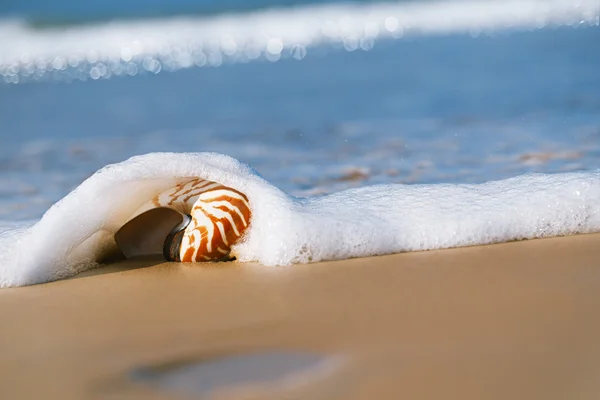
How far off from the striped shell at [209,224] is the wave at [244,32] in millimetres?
8160

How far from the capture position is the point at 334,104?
22.5ft

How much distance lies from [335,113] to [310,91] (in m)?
1.32

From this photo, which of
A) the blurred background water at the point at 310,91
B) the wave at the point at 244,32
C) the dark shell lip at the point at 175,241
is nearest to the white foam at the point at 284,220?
the dark shell lip at the point at 175,241

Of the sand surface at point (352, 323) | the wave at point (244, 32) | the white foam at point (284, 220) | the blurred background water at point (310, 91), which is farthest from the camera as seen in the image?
the wave at point (244, 32)

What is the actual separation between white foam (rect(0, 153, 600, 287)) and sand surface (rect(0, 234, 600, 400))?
9 cm

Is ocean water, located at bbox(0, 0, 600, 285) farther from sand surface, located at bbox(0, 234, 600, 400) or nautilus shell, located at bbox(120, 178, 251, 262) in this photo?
sand surface, located at bbox(0, 234, 600, 400)

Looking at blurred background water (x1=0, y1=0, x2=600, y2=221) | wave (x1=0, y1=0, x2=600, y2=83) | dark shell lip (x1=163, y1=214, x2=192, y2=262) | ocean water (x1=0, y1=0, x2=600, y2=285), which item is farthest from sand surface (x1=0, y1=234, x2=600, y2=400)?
wave (x1=0, y1=0, x2=600, y2=83)

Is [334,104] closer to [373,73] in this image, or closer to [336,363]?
[373,73]

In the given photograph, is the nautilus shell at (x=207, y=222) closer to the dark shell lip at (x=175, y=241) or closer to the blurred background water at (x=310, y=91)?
the dark shell lip at (x=175, y=241)

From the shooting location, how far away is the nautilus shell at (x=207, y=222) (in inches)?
124

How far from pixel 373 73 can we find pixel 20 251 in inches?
237

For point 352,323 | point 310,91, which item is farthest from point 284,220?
point 310,91

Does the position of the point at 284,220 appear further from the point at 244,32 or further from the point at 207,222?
the point at 244,32

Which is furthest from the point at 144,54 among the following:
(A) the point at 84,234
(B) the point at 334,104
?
(A) the point at 84,234
